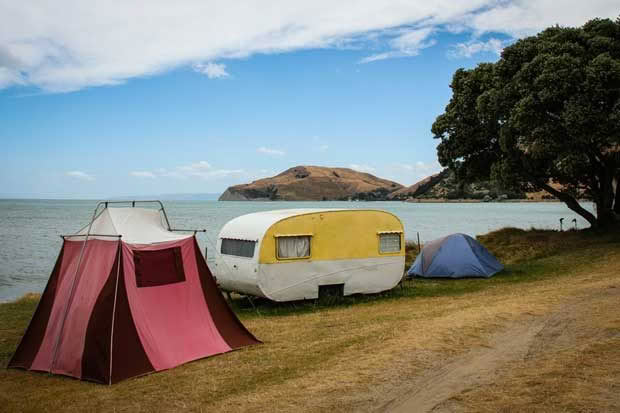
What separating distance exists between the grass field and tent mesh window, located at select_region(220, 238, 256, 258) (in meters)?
1.60

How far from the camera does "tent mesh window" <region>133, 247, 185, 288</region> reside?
35.1 feet

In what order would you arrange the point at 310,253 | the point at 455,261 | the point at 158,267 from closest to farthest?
the point at 158,267, the point at 310,253, the point at 455,261

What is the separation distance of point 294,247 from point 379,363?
7212 millimetres

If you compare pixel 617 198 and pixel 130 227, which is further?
pixel 617 198

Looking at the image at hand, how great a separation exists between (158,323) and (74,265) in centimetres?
200

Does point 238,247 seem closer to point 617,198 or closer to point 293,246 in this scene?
point 293,246

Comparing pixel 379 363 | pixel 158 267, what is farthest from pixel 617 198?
pixel 158 267

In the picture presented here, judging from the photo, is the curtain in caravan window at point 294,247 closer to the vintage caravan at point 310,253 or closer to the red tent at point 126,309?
the vintage caravan at point 310,253

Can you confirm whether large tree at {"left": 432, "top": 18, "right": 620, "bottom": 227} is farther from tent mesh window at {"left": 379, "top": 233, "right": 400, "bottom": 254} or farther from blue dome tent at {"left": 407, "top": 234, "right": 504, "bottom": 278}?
tent mesh window at {"left": 379, "top": 233, "right": 400, "bottom": 254}

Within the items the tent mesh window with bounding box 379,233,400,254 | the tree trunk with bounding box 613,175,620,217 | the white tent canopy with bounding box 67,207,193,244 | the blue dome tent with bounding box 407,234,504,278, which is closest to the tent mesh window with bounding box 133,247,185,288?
the white tent canopy with bounding box 67,207,193,244

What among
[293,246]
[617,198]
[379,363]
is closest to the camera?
[379,363]

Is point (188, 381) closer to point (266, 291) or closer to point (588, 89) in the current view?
point (266, 291)

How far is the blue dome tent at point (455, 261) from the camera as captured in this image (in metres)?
21.8

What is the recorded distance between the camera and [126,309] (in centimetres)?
1020
